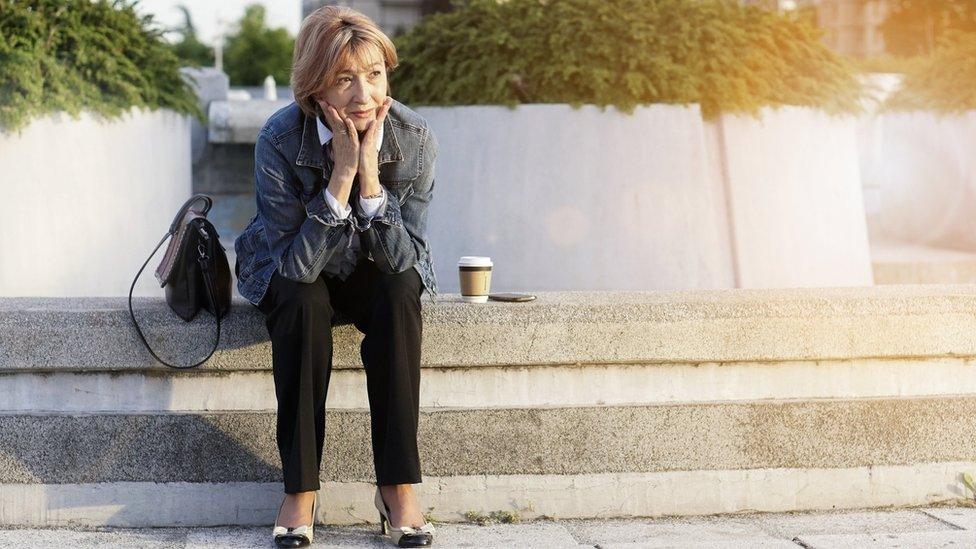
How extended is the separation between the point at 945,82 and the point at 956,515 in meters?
4.41

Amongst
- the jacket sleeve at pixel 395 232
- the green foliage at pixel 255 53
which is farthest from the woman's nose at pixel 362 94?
the green foliage at pixel 255 53

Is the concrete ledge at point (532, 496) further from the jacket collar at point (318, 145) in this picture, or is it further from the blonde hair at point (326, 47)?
the blonde hair at point (326, 47)

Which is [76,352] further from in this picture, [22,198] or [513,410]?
[22,198]

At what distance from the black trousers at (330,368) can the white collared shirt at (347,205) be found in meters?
0.18

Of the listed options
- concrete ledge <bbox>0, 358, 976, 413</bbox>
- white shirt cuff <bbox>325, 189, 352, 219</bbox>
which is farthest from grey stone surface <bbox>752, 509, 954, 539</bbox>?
white shirt cuff <bbox>325, 189, 352, 219</bbox>

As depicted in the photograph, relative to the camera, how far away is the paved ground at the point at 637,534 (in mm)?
3361

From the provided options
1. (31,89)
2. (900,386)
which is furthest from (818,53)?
(31,89)

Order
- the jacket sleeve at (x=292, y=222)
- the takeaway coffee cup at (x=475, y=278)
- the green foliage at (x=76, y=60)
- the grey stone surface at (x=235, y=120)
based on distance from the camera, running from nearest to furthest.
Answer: the jacket sleeve at (x=292, y=222) → the takeaway coffee cup at (x=475, y=278) → the green foliage at (x=76, y=60) → the grey stone surface at (x=235, y=120)

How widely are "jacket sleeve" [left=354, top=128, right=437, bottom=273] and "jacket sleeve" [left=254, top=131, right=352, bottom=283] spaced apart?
60 mm

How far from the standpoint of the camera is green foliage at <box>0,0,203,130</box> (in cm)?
542

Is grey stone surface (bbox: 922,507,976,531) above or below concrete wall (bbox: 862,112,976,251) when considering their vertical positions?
below

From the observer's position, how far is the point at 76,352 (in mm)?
3502

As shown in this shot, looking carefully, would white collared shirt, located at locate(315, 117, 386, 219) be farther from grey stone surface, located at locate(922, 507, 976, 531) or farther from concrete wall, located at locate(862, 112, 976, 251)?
concrete wall, located at locate(862, 112, 976, 251)

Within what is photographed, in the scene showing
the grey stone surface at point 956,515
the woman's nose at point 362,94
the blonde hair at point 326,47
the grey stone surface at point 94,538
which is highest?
the blonde hair at point 326,47
